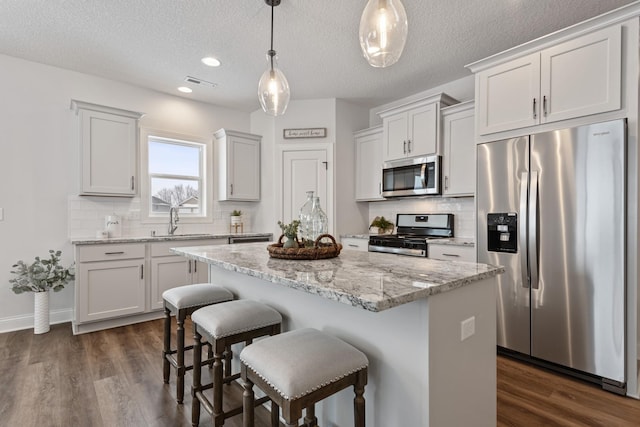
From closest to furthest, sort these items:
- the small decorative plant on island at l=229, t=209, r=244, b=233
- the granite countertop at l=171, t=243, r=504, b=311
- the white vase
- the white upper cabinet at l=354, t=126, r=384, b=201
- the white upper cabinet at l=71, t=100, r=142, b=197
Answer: the granite countertop at l=171, t=243, r=504, b=311 → the white vase → the white upper cabinet at l=71, t=100, r=142, b=197 → the white upper cabinet at l=354, t=126, r=384, b=201 → the small decorative plant on island at l=229, t=209, r=244, b=233

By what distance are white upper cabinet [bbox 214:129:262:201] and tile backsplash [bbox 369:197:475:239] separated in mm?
1770

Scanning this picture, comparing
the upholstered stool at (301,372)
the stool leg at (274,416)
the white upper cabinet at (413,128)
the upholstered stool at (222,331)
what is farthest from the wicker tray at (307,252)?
the white upper cabinet at (413,128)

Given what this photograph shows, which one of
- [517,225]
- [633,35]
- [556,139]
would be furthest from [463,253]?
[633,35]

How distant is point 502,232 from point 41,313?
434cm

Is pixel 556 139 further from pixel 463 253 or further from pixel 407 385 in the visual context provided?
pixel 407 385

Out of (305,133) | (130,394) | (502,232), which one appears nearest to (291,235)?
(130,394)

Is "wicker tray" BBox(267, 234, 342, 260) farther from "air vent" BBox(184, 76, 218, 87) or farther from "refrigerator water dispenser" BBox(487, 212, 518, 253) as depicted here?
"air vent" BBox(184, 76, 218, 87)

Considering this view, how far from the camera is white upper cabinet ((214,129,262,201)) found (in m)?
4.55

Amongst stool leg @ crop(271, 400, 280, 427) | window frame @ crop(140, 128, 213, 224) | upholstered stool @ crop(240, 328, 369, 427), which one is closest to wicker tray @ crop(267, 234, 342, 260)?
upholstered stool @ crop(240, 328, 369, 427)

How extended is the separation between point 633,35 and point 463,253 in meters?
1.94

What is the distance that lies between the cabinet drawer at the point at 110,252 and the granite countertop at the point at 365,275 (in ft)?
6.41

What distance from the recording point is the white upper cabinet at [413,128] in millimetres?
3643

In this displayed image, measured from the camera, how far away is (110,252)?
3.40m

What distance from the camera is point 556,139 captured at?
7.86 ft
